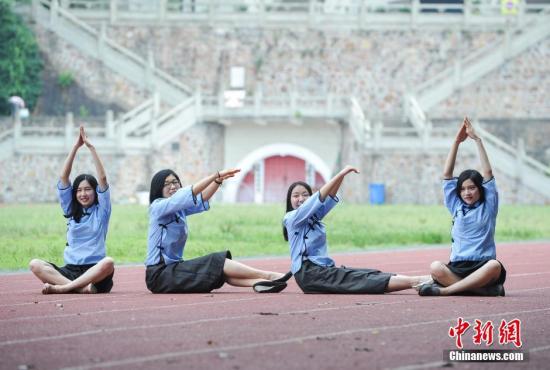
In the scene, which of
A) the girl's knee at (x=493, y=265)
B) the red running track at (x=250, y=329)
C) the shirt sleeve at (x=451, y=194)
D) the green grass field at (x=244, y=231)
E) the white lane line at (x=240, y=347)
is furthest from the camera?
the green grass field at (x=244, y=231)

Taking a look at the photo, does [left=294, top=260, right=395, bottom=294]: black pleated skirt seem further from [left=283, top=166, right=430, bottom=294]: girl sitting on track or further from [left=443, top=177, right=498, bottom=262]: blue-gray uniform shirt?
[left=443, top=177, right=498, bottom=262]: blue-gray uniform shirt

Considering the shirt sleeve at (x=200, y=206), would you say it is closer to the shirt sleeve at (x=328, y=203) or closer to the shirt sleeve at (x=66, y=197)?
the shirt sleeve at (x=328, y=203)

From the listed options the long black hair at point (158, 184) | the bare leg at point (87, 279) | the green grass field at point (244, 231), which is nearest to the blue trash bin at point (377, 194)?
the green grass field at point (244, 231)

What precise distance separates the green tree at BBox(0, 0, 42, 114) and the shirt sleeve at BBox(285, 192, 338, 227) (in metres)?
41.1

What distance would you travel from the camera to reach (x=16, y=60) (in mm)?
55719

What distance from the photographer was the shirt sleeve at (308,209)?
14.6 metres

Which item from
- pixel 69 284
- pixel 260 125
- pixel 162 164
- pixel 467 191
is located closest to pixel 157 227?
pixel 69 284

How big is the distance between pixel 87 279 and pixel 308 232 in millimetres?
2253

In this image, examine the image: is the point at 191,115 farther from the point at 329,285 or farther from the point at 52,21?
the point at 329,285

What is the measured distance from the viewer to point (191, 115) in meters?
53.3

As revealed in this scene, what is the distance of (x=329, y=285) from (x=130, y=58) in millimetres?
43236

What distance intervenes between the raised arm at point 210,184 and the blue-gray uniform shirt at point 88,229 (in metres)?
1.13

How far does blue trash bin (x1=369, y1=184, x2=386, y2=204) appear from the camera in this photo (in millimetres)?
51094

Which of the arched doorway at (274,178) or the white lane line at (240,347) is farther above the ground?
the arched doorway at (274,178)
